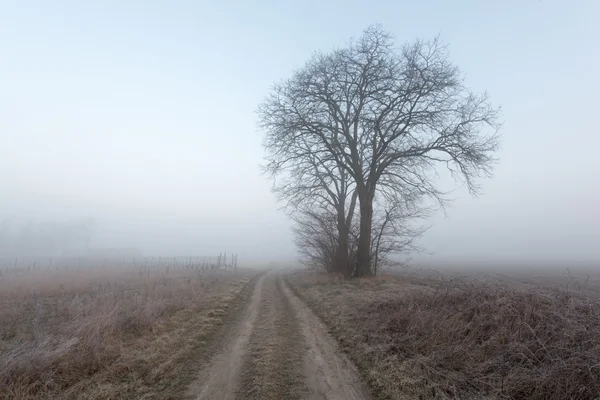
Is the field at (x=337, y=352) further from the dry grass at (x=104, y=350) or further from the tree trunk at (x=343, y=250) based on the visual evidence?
the tree trunk at (x=343, y=250)

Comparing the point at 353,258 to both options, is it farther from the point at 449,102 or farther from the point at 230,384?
the point at 230,384

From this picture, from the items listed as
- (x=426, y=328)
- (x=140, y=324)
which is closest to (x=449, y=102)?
(x=426, y=328)

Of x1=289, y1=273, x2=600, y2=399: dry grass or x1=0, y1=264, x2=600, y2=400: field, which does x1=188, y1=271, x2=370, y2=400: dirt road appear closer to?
x1=0, y1=264, x2=600, y2=400: field

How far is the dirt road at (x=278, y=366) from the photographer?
530 cm

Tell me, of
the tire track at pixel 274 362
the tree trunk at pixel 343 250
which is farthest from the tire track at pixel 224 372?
the tree trunk at pixel 343 250

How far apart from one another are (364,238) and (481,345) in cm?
1308

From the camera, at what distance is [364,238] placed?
19094mm

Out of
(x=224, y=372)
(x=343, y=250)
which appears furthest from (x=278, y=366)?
(x=343, y=250)

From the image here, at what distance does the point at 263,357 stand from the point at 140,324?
12.6 feet

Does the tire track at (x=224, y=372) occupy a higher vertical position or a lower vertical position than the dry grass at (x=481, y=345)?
lower

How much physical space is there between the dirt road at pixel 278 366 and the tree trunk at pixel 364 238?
9.54 metres

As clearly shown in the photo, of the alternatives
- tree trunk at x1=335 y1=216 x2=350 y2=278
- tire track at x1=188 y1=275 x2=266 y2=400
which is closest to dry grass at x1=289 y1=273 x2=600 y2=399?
tire track at x1=188 y1=275 x2=266 y2=400

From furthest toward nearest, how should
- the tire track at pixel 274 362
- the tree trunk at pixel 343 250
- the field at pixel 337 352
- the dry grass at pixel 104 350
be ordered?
the tree trunk at pixel 343 250
the tire track at pixel 274 362
the dry grass at pixel 104 350
the field at pixel 337 352

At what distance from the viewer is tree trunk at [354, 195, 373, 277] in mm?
19016
